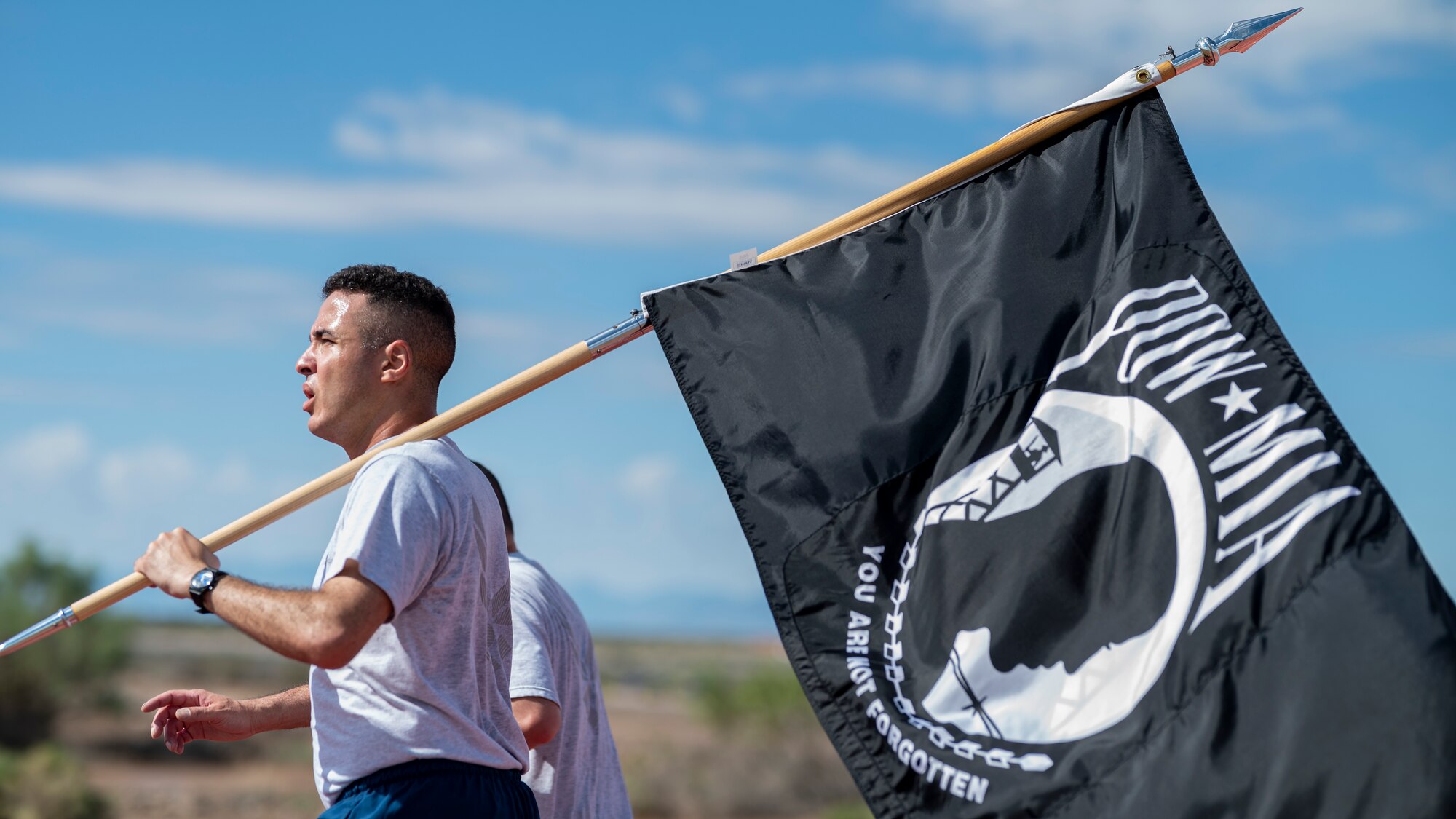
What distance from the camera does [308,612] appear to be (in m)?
3.16

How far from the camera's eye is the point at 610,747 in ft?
16.5

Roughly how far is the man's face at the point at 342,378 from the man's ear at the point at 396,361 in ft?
0.06

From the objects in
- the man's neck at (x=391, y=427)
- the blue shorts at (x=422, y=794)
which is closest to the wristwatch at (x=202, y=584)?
the blue shorts at (x=422, y=794)

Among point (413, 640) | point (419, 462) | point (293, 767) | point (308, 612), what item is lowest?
point (413, 640)

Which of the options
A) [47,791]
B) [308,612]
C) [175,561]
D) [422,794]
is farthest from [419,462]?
[47,791]

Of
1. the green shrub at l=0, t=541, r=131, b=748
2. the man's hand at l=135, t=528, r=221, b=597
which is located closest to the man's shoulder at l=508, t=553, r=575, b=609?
the man's hand at l=135, t=528, r=221, b=597

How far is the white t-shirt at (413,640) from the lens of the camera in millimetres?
3365

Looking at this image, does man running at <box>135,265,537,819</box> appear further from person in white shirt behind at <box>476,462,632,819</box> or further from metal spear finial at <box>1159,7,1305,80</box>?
metal spear finial at <box>1159,7,1305,80</box>

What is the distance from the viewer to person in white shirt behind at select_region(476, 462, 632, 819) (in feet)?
14.9

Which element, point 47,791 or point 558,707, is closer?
point 558,707

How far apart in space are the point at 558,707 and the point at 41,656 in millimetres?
24249

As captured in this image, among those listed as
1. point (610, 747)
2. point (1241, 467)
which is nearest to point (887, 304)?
point (1241, 467)

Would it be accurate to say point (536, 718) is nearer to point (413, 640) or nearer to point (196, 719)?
point (196, 719)

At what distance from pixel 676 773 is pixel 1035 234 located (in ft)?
64.3
